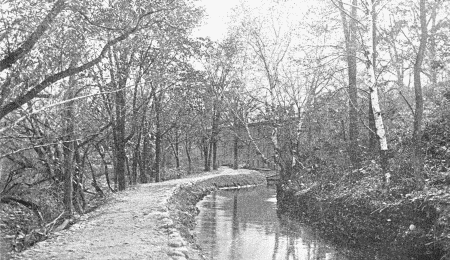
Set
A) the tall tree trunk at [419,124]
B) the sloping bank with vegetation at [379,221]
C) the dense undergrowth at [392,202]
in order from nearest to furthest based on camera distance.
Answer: the sloping bank with vegetation at [379,221] → the dense undergrowth at [392,202] → the tall tree trunk at [419,124]

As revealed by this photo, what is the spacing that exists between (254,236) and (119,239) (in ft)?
18.5

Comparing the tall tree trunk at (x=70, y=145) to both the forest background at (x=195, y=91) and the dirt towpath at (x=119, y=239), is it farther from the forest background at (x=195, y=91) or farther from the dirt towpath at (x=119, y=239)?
the dirt towpath at (x=119, y=239)

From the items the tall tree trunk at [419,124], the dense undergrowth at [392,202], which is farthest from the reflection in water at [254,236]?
the tall tree trunk at [419,124]

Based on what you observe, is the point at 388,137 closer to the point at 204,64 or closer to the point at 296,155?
the point at 296,155

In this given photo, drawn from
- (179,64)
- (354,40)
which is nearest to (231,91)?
(179,64)

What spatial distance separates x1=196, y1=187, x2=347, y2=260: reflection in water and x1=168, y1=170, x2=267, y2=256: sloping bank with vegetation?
49 centimetres

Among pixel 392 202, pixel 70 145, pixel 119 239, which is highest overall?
pixel 70 145

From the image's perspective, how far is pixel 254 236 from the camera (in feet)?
45.1

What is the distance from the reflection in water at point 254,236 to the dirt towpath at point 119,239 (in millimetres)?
1613

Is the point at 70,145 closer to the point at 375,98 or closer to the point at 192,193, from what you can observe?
the point at 192,193

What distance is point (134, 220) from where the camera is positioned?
1133cm

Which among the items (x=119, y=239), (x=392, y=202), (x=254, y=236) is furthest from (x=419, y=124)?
(x=119, y=239)

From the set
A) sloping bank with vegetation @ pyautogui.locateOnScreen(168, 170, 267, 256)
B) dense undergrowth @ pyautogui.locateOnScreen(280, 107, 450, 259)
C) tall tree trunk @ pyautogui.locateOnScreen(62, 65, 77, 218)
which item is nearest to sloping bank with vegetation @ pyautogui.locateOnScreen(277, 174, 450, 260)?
dense undergrowth @ pyautogui.locateOnScreen(280, 107, 450, 259)

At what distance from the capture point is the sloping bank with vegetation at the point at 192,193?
42.8 feet
